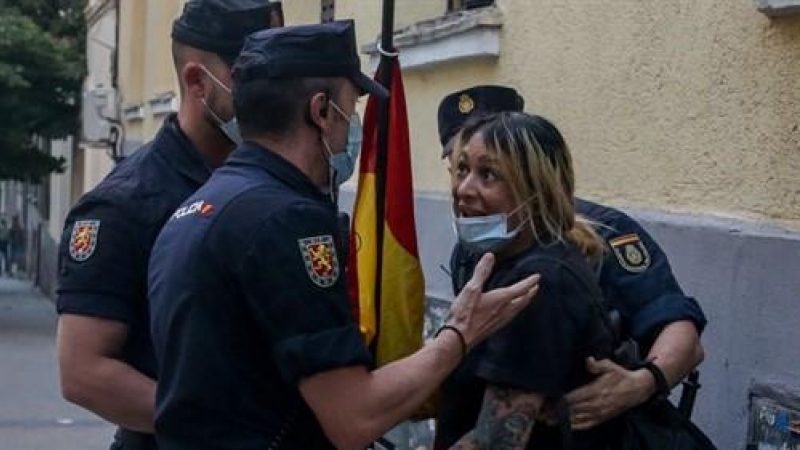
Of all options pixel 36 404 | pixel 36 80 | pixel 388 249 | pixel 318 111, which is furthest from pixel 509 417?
pixel 36 80

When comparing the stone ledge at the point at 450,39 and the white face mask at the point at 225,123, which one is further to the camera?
the stone ledge at the point at 450,39

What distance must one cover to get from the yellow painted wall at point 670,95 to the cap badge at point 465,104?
72 cm

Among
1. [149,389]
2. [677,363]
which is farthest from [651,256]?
[149,389]

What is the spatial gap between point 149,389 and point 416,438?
6.13ft

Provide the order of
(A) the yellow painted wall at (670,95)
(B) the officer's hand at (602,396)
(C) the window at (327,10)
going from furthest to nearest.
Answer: (C) the window at (327,10) → (A) the yellow painted wall at (670,95) → (B) the officer's hand at (602,396)

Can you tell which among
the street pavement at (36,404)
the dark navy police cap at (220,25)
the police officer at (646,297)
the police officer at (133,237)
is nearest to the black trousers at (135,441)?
the police officer at (133,237)

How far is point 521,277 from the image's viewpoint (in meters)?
3.23

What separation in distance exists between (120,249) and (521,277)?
3.17 ft

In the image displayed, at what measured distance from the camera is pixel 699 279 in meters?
4.78

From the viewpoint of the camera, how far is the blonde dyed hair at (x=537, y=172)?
3.38m

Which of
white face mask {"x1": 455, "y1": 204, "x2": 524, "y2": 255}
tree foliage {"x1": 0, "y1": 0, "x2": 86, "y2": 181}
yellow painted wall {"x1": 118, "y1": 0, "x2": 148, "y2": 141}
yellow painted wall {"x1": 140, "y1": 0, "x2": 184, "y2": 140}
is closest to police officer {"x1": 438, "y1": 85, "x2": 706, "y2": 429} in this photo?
white face mask {"x1": 455, "y1": 204, "x2": 524, "y2": 255}

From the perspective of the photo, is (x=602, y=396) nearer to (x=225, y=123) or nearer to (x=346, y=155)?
(x=346, y=155)

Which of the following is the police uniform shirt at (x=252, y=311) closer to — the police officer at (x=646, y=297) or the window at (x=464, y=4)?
the police officer at (x=646, y=297)

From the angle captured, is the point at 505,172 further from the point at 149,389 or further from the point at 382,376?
the point at 149,389
